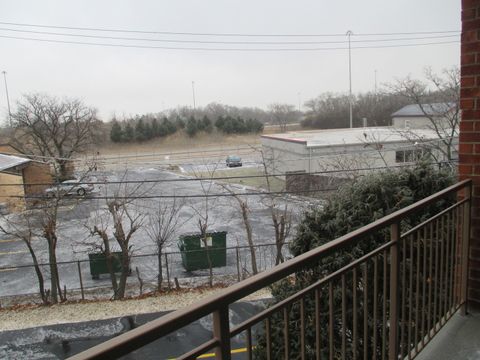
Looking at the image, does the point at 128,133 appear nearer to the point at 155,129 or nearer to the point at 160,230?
the point at 155,129

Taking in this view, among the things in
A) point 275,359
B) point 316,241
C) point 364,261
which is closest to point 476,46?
point 364,261

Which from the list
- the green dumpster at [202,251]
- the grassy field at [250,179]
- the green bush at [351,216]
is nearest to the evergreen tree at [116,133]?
the grassy field at [250,179]

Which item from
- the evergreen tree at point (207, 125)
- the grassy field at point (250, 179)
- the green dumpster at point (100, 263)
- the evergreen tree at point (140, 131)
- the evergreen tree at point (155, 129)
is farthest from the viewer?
the evergreen tree at point (207, 125)

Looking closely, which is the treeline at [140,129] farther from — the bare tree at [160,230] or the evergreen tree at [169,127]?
the bare tree at [160,230]

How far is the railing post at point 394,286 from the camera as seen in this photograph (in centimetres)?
214

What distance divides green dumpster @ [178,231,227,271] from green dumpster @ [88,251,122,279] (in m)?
2.45

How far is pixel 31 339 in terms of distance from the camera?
1149 centimetres

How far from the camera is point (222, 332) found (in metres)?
1.21

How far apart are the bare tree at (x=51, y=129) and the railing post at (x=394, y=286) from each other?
33.5 m

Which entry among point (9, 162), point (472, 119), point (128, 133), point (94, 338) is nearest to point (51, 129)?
point (9, 162)

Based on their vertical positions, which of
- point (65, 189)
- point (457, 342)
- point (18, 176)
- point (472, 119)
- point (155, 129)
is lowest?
point (65, 189)

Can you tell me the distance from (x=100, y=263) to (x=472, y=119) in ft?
50.5

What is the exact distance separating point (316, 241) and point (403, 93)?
64.4 feet

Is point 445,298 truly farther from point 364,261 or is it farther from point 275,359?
point 275,359
